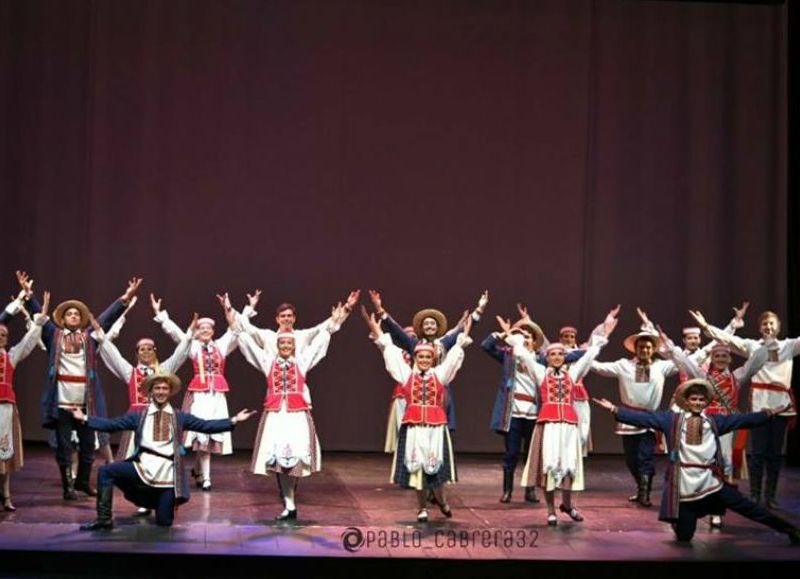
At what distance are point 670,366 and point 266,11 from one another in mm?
4989

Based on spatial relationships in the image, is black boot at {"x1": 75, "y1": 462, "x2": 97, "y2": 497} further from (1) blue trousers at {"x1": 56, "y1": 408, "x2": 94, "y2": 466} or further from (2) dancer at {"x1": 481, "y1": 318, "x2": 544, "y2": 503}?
(2) dancer at {"x1": 481, "y1": 318, "x2": 544, "y2": 503}

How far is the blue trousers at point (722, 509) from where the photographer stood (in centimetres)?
685

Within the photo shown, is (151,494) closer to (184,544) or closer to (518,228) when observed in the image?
(184,544)

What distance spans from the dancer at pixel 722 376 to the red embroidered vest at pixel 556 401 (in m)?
0.62

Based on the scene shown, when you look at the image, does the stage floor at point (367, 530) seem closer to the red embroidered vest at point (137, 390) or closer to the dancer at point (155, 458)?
the dancer at point (155, 458)

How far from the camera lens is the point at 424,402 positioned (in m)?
7.34

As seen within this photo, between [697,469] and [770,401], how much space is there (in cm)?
154

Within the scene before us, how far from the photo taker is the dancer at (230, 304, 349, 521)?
7242mm

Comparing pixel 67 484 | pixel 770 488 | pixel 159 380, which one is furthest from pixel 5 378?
pixel 770 488

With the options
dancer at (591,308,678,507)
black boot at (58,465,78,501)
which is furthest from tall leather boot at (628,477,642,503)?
black boot at (58,465,78,501)

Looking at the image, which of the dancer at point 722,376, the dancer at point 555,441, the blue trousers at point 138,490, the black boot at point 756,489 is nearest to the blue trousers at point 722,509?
Result: the dancer at point 722,376

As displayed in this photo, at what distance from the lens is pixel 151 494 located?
273 inches

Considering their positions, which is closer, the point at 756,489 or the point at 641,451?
the point at 756,489

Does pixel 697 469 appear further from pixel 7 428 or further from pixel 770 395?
pixel 7 428
